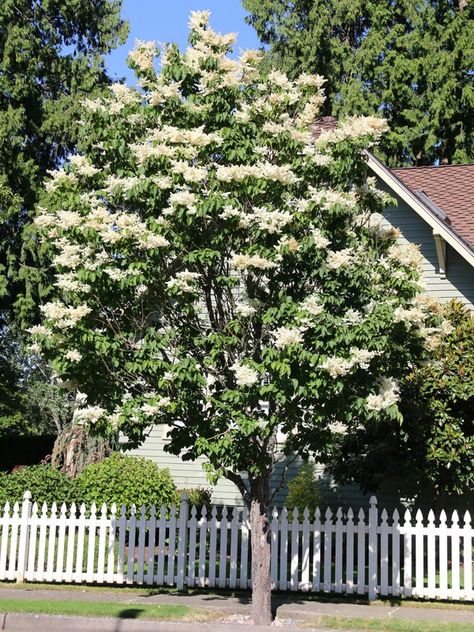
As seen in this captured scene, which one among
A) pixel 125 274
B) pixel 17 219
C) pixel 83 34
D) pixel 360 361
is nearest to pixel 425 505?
pixel 360 361

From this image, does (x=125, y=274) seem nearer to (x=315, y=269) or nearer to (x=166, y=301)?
(x=166, y=301)

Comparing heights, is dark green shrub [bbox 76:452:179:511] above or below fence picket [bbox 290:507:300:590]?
above

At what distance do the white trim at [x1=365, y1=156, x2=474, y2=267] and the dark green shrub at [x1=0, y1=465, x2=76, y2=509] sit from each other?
732cm

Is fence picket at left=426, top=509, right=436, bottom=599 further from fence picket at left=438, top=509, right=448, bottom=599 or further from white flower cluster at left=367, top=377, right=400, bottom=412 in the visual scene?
white flower cluster at left=367, top=377, right=400, bottom=412

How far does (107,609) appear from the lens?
32.0 feet

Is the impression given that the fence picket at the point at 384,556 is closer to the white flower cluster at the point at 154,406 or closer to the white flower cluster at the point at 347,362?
the white flower cluster at the point at 347,362

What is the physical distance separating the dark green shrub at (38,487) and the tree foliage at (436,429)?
4.63 metres

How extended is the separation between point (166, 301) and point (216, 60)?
2.71 metres

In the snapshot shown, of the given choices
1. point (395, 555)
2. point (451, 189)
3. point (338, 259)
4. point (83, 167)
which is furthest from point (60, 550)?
point (451, 189)

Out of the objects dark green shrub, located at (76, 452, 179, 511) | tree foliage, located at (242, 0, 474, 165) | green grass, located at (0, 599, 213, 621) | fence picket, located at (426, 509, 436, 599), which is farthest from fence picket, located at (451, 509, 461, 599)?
tree foliage, located at (242, 0, 474, 165)

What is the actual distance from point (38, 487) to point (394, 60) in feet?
69.0

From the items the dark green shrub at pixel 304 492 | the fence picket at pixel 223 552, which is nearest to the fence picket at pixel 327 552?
the fence picket at pixel 223 552

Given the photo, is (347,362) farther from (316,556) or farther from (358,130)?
(316,556)

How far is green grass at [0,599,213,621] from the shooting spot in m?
9.46
